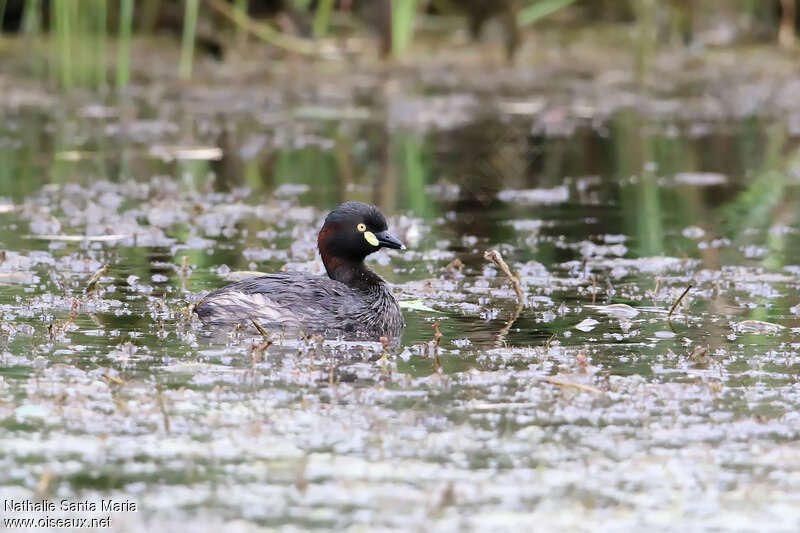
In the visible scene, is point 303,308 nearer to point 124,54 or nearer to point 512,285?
point 512,285

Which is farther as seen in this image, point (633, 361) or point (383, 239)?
point (383, 239)

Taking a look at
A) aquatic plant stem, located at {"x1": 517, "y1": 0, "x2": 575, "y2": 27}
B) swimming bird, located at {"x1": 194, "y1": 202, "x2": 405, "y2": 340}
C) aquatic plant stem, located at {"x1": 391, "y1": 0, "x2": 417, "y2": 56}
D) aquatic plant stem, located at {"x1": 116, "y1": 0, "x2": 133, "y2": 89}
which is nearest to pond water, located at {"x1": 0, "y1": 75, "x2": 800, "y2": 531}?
swimming bird, located at {"x1": 194, "y1": 202, "x2": 405, "y2": 340}

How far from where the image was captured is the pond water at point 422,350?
5.54 meters

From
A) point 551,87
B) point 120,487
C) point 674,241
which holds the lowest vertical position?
point 120,487

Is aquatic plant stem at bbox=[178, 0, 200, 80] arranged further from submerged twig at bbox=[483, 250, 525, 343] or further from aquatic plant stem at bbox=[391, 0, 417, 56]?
submerged twig at bbox=[483, 250, 525, 343]

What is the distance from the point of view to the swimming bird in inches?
330

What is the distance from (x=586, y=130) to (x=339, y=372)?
12376 mm

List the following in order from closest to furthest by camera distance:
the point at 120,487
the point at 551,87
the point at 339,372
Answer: the point at 120,487, the point at 339,372, the point at 551,87

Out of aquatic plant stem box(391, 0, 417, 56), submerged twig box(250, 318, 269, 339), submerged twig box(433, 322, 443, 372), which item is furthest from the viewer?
aquatic plant stem box(391, 0, 417, 56)

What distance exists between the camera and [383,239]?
30.0ft

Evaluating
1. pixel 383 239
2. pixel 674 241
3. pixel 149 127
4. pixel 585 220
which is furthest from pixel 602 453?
pixel 149 127

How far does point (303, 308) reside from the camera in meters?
8.55

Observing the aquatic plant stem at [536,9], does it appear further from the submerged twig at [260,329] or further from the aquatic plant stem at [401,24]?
the submerged twig at [260,329]

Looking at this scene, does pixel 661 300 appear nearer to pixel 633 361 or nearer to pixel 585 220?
pixel 633 361
